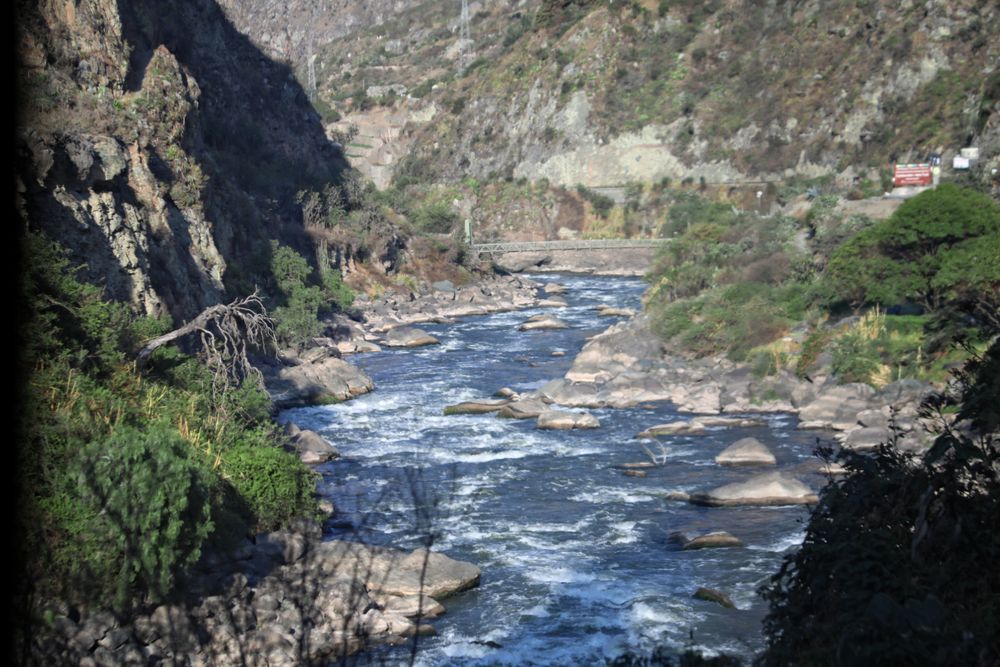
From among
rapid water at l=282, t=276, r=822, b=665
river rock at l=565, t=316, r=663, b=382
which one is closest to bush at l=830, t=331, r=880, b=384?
rapid water at l=282, t=276, r=822, b=665

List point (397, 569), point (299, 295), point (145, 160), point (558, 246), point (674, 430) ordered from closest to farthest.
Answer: point (397, 569)
point (674, 430)
point (145, 160)
point (299, 295)
point (558, 246)

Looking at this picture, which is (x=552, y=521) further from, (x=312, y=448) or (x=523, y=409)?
(x=523, y=409)

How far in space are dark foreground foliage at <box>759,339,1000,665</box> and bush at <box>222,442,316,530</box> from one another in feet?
32.5

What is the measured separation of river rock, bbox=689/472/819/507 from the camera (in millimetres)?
21406

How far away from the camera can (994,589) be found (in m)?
10.1

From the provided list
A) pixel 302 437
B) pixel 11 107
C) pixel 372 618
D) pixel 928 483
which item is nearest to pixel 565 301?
pixel 302 437

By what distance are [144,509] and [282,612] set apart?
2.74 meters

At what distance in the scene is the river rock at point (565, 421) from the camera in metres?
28.9

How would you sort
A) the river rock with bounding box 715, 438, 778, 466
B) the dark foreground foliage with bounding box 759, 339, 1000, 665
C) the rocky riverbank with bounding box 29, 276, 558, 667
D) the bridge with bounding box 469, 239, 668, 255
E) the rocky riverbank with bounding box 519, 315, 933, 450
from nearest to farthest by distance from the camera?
the dark foreground foliage with bounding box 759, 339, 1000, 665, the rocky riverbank with bounding box 29, 276, 558, 667, the river rock with bounding box 715, 438, 778, 466, the rocky riverbank with bounding box 519, 315, 933, 450, the bridge with bounding box 469, 239, 668, 255

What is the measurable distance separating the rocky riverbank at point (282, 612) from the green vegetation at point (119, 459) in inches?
18.2

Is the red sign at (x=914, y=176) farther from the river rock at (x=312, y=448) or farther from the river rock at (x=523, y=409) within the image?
the river rock at (x=312, y=448)

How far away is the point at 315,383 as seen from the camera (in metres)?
34.3

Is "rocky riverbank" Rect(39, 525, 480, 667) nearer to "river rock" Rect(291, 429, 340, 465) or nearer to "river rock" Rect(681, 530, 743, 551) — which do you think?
"river rock" Rect(681, 530, 743, 551)

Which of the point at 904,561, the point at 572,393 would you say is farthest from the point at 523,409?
the point at 904,561
